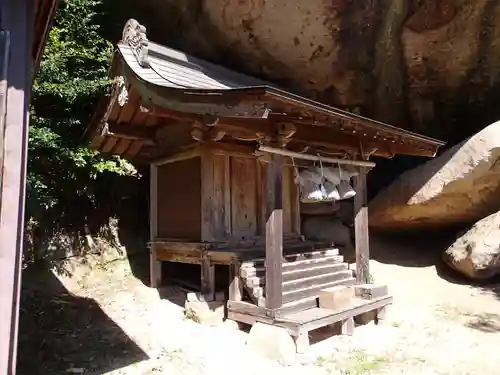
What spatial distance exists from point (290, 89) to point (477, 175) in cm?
441

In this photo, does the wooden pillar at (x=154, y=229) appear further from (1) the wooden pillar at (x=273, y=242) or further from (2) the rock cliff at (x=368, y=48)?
(2) the rock cliff at (x=368, y=48)

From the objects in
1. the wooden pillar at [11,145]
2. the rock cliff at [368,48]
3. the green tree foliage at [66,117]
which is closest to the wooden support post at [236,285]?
the green tree foliage at [66,117]

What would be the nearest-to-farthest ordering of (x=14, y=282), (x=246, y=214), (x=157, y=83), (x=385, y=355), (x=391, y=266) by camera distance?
(x=14, y=282) < (x=157, y=83) < (x=385, y=355) < (x=246, y=214) < (x=391, y=266)

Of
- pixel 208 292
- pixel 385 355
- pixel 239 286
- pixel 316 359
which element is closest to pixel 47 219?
pixel 208 292

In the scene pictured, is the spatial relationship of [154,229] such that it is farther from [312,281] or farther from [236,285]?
[312,281]

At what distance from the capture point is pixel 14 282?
7.42ft

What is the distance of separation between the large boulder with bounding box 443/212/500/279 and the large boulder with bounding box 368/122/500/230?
44 cm

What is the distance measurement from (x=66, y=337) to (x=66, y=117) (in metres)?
3.52

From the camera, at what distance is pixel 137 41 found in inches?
227

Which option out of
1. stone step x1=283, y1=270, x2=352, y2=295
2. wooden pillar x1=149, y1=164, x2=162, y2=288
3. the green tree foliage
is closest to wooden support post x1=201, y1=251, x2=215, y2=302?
stone step x1=283, y1=270, x2=352, y2=295

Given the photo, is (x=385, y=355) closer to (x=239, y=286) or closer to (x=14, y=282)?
(x=239, y=286)

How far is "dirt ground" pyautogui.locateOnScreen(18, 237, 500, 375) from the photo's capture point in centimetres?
508

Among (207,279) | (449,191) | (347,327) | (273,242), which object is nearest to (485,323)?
(347,327)

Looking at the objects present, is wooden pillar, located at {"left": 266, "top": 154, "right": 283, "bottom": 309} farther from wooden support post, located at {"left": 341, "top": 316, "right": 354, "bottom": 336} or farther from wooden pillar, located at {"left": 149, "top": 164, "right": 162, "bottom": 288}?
wooden pillar, located at {"left": 149, "top": 164, "right": 162, "bottom": 288}
